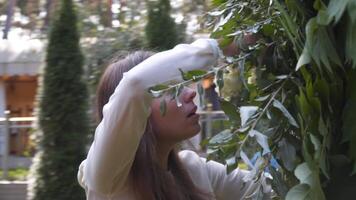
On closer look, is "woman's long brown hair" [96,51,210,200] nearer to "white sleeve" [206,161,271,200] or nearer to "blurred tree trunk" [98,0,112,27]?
"white sleeve" [206,161,271,200]

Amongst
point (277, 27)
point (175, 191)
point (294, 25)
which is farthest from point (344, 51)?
point (175, 191)

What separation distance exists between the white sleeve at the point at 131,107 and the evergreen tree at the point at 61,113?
5512 millimetres

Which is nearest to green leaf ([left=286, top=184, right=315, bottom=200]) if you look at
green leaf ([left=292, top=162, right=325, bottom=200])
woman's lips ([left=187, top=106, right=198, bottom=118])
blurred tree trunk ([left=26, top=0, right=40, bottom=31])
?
green leaf ([left=292, top=162, right=325, bottom=200])

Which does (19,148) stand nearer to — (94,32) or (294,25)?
(94,32)

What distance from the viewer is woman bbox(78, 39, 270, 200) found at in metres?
1.69

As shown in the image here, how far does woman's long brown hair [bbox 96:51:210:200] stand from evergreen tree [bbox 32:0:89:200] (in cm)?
526

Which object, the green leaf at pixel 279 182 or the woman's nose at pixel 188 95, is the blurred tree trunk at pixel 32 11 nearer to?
the woman's nose at pixel 188 95

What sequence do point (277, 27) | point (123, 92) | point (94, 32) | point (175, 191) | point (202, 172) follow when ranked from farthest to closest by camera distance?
point (94, 32) → point (202, 172) → point (175, 191) → point (123, 92) → point (277, 27)

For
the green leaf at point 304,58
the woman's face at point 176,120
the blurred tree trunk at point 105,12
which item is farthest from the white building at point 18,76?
the green leaf at point 304,58

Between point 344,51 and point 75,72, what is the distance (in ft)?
21.9

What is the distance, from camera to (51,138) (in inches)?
294

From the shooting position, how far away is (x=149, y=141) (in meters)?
1.96

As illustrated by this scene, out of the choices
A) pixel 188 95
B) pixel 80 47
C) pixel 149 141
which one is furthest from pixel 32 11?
pixel 188 95

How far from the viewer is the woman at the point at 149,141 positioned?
1.69m
